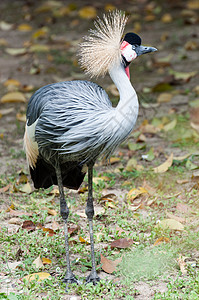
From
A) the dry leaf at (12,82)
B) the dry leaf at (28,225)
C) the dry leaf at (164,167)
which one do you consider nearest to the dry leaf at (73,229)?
the dry leaf at (28,225)

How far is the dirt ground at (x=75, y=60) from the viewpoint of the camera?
222 inches

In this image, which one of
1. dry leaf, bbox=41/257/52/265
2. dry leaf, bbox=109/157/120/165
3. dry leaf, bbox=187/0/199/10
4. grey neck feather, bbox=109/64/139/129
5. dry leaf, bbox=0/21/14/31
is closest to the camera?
grey neck feather, bbox=109/64/139/129

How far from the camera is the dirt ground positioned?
5.64m

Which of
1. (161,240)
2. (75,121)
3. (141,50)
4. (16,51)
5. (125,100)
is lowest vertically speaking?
(16,51)

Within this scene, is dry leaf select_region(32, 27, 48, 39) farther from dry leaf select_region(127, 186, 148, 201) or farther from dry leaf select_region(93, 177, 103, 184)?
dry leaf select_region(127, 186, 148, 201)

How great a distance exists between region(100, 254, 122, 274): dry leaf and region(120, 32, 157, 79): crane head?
1.34 meters

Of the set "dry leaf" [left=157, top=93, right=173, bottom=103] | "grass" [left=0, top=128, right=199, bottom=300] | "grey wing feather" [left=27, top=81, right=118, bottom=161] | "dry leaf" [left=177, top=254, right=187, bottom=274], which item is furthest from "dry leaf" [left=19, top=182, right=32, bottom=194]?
"dry leaf" [left=157, top=93, right=173, bottom=103]

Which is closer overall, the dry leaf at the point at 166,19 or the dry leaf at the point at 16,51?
the dry leaf at the point at 16,51

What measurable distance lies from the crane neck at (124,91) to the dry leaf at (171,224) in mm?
1214

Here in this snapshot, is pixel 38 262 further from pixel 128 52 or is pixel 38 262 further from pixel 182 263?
pixel 128 52

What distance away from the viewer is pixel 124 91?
316cm

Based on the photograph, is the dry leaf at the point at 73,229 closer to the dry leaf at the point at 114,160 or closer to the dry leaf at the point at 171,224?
the dry leaf at the point at 171,224

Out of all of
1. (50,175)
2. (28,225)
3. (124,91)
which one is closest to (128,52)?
(124,91)

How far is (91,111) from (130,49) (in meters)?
0.47
